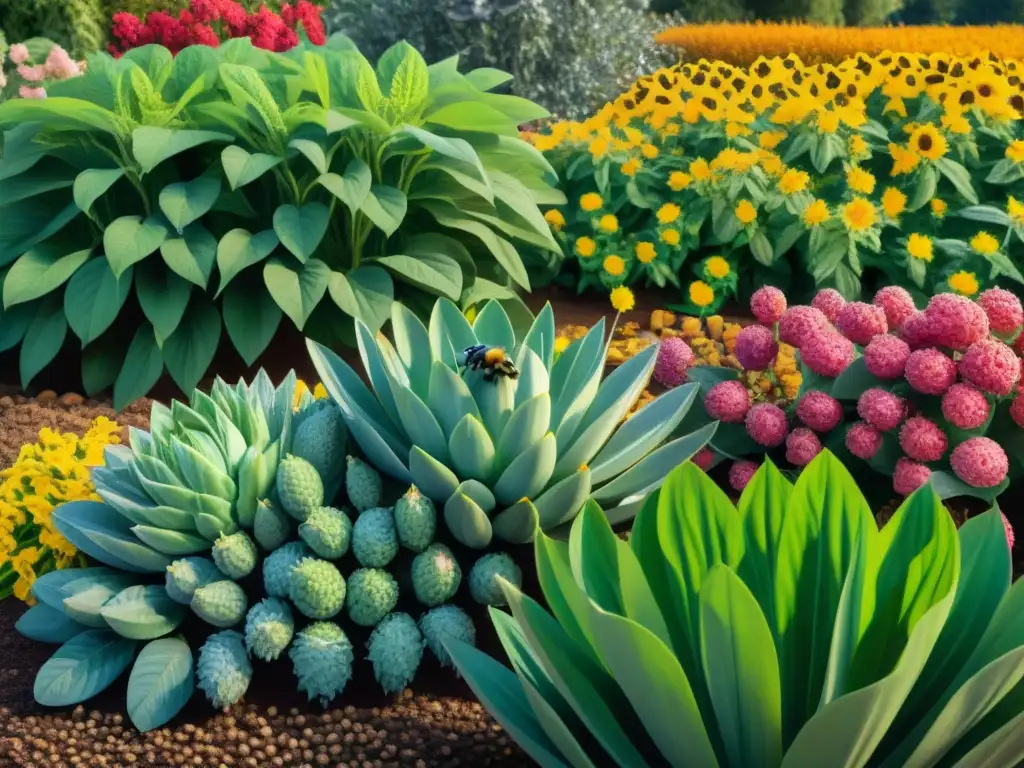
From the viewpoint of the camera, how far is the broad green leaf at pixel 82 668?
215 centimetres

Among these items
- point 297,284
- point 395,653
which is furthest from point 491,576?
point 297,284

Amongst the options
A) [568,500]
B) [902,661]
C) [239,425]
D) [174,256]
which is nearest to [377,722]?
[568,500]

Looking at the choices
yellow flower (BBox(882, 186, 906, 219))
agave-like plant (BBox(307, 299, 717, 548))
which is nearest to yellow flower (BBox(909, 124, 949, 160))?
yellow flower (BBox(882, 186, 906, 219))

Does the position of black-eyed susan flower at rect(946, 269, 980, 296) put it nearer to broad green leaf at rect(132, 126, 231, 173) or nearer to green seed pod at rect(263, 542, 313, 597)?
broad green leaf at rect(132, 126, 231, 173)

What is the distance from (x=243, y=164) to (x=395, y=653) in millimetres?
2061

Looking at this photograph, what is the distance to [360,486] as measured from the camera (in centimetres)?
229

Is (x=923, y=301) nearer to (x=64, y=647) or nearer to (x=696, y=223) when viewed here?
(x=696, y=223)

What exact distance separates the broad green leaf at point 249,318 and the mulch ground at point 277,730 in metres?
1.62

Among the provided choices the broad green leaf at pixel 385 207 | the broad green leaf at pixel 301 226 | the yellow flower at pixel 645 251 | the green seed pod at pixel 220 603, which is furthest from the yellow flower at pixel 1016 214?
the green seed pod at pixel 220 603

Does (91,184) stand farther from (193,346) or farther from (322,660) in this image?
(322,660)

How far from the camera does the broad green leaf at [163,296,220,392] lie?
379 centimetres

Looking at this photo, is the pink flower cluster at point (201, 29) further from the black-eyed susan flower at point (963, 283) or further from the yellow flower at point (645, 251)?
the black-eyed susan flower at point (963, 283)

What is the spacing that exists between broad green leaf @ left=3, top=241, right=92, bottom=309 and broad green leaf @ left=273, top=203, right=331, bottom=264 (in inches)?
29.6

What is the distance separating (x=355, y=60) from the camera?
4.16 metres
